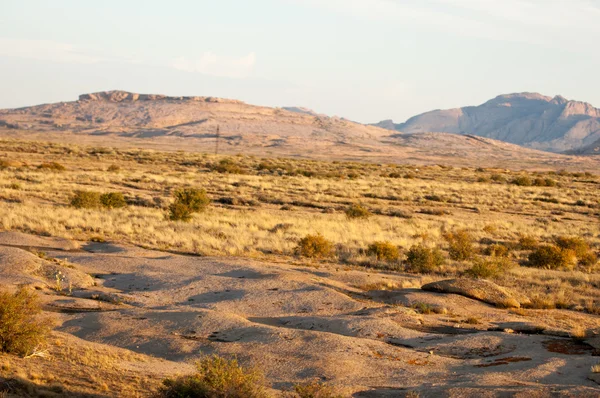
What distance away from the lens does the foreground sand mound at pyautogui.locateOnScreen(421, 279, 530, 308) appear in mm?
14180

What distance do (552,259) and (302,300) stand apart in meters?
10.2

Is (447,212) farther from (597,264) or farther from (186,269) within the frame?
(186,269)

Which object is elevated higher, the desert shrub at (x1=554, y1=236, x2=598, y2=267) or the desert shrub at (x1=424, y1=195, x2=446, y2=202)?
the desert shrub at (x1=424, y1=195, x2=446, y2=202)

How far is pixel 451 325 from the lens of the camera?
39.2 feet

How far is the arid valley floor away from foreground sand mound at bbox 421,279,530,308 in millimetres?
38

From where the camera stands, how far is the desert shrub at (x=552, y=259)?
65.8 feet

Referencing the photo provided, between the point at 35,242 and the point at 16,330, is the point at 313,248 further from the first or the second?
the point at 16,330

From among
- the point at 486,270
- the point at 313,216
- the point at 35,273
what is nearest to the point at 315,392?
the point at 35,273

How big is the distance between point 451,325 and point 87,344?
6.33 metres

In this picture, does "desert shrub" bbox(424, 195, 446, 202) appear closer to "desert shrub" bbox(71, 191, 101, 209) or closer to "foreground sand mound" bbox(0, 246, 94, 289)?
"desert shrub" bbox(71, 191, 101, 209)

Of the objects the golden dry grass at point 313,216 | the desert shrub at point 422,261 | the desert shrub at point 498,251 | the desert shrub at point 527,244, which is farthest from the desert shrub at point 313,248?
the desert shrub at point 527,244

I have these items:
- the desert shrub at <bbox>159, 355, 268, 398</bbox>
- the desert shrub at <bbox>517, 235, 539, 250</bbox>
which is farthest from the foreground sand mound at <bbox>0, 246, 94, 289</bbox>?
the desert shrub at <bbox>517, 235, 539, 250</bbox>

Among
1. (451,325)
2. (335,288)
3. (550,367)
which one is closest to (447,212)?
(335,288)

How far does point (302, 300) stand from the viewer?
13.4 m
